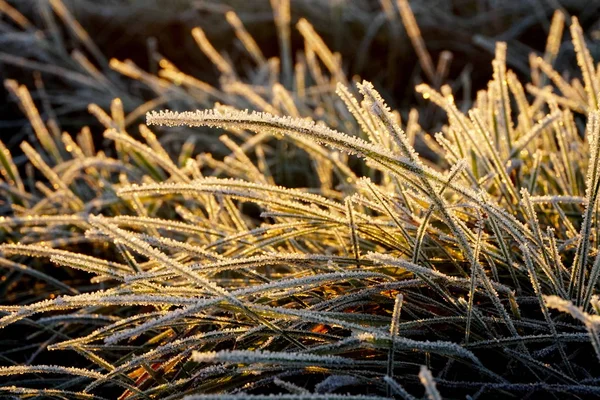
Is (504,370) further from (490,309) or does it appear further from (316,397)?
(316,397)

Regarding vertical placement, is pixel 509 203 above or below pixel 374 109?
below

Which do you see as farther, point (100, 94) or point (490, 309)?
point (100, 94)

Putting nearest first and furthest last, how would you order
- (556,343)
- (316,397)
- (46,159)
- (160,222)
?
(316,397)
(556,343)
(160,222)
(46,159)

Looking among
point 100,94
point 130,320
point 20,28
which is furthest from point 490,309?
point 20,28

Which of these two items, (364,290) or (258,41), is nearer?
(364,290)

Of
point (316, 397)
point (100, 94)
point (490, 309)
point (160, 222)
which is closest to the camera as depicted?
point (316, 397)

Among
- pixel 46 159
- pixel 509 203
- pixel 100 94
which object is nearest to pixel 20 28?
pixel 100 94

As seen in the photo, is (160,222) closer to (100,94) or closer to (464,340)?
(464,340)

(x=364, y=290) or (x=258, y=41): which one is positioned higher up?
(x=258, y=41)

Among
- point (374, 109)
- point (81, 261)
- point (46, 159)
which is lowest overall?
point (46, 159)

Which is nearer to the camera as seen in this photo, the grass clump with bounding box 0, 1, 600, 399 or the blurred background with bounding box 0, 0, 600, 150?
the grass clump with bounding box 0, 1, 600, 399

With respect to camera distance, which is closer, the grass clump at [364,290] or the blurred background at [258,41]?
→ the grass clump at [364,290]
